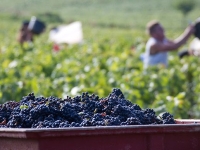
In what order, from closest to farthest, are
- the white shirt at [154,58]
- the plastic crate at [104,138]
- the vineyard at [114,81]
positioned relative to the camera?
the plastic crate at [104,138], the vineyard at [114,81], the white shirt at [154,58]

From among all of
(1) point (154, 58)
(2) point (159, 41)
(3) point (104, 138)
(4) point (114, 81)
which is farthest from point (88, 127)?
(1) point (154, 58)

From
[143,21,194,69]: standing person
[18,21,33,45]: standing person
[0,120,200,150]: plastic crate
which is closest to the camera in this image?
[0,120,200,150]: plastic crate

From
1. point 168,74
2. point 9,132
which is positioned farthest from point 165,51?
point 9,132

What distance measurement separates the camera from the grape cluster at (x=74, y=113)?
337 cm

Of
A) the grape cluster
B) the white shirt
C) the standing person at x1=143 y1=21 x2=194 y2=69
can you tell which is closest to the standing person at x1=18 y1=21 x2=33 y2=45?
the white shirt

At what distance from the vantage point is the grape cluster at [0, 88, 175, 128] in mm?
3371

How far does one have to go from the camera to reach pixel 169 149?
3357 millimetres

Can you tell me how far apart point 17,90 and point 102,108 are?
5.42m

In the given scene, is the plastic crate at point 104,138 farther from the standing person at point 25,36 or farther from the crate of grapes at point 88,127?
the standing person at point 25,36

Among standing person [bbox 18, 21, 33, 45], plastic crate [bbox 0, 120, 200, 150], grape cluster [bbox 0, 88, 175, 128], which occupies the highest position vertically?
standing person [bbox 18, 21, 33, 45]

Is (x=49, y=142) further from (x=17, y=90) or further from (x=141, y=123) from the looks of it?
(x=17, y=90)

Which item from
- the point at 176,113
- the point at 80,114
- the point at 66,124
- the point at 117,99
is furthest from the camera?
the point at 176,113

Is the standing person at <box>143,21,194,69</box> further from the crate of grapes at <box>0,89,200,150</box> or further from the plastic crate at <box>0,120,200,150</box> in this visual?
the plastic crate at <box>0,120,200,150</box>

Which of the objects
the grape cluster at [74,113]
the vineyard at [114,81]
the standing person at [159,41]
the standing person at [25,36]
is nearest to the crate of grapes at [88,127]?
the grape cluster at [74,113]
